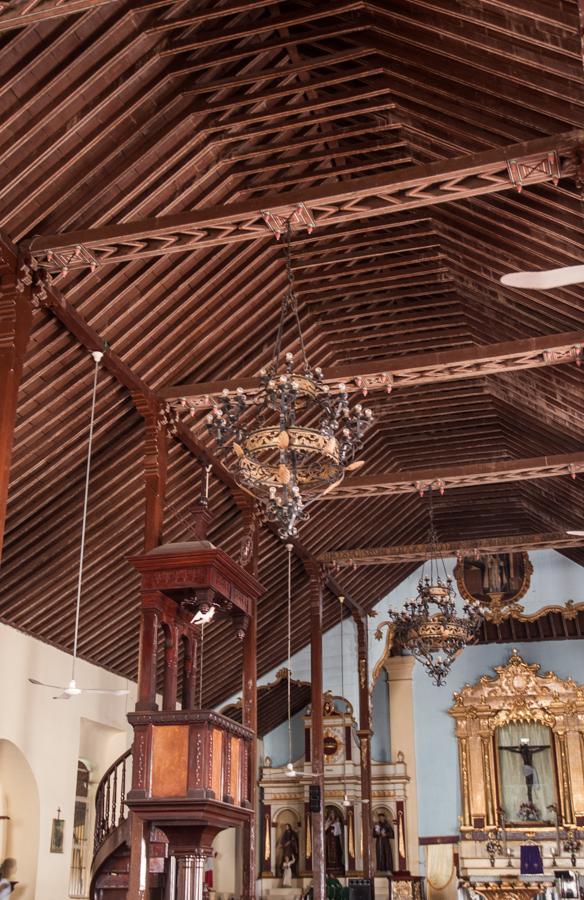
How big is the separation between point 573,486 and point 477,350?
6.06 meters

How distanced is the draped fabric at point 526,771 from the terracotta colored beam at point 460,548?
5.84 meters

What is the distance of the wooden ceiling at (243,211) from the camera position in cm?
693

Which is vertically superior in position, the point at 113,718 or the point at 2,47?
the point at 2,47

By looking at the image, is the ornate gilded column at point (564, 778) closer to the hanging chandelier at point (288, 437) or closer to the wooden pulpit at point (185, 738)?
the wooden pulpit at point (185, 738)

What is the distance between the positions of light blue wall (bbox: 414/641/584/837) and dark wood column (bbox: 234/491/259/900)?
7.88 metres

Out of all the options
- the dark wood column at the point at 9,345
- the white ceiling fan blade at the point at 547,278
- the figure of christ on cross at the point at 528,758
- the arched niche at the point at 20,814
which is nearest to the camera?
the white ceiling fan blade at the point at 547,278

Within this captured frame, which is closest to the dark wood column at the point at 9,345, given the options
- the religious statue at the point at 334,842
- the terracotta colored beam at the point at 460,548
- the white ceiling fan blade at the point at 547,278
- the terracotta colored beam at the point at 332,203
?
the terracotta colored beam at the point at 332,203

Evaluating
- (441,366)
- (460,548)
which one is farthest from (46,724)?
(441,366)

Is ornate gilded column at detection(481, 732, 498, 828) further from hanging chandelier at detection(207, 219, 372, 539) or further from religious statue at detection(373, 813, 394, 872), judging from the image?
hanging chandelier at detection(207, 219, 372, 539)

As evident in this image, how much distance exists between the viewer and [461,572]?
19328 millimetres

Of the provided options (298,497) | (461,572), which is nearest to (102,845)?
(298,497)

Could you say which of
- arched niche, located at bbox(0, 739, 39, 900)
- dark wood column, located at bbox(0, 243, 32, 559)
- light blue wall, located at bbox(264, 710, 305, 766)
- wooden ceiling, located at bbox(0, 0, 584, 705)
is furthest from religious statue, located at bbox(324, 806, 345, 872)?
dark wood column, located at bbox(0, 243, 32, 559)

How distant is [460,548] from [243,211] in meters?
8.82

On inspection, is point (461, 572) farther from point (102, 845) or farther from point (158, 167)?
point (158, 167)
